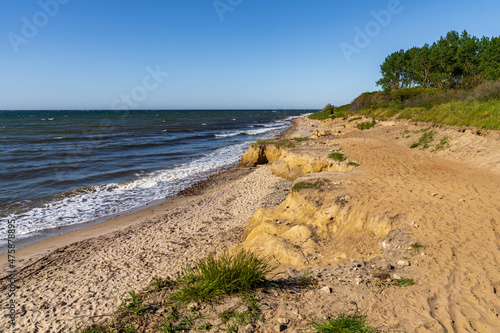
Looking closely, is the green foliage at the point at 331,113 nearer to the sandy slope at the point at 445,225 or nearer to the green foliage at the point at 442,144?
the green foliage at the point at 442,144

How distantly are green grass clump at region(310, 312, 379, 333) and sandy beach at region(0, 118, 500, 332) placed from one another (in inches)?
7.1

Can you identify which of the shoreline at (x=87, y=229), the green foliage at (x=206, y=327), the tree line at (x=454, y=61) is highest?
the tree line at (x=454, y=61)

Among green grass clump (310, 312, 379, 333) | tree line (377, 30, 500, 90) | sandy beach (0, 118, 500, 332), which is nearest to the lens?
green grass clump (310, 312, 379, 333)

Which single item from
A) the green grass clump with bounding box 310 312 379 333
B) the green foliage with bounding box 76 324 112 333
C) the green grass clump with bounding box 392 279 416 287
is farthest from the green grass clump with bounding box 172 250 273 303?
the green grass clump with bounding box 392 279 416 287

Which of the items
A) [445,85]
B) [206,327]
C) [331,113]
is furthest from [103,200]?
[331,113]

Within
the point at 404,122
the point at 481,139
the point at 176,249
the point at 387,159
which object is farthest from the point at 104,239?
the point at 404,122

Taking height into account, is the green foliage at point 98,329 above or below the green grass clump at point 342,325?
below

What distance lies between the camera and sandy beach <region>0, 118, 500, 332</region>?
405 cm

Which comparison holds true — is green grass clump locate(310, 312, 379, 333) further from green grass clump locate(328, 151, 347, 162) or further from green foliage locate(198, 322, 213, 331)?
green grass clump locate(328, 151, 347, 162)

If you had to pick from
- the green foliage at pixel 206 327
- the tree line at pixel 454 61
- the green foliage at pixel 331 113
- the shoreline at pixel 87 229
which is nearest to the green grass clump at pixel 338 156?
the shoreline at pixel 87 229

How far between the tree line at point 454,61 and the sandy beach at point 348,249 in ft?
95.3

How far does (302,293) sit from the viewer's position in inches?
174

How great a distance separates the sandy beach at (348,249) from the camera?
4.05 meters

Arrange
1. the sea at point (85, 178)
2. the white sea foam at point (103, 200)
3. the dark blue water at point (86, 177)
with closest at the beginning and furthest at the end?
the white sea foam at point (103, 200) < the sea at point (85, 178) < the dark blue water at point (86, 177)
